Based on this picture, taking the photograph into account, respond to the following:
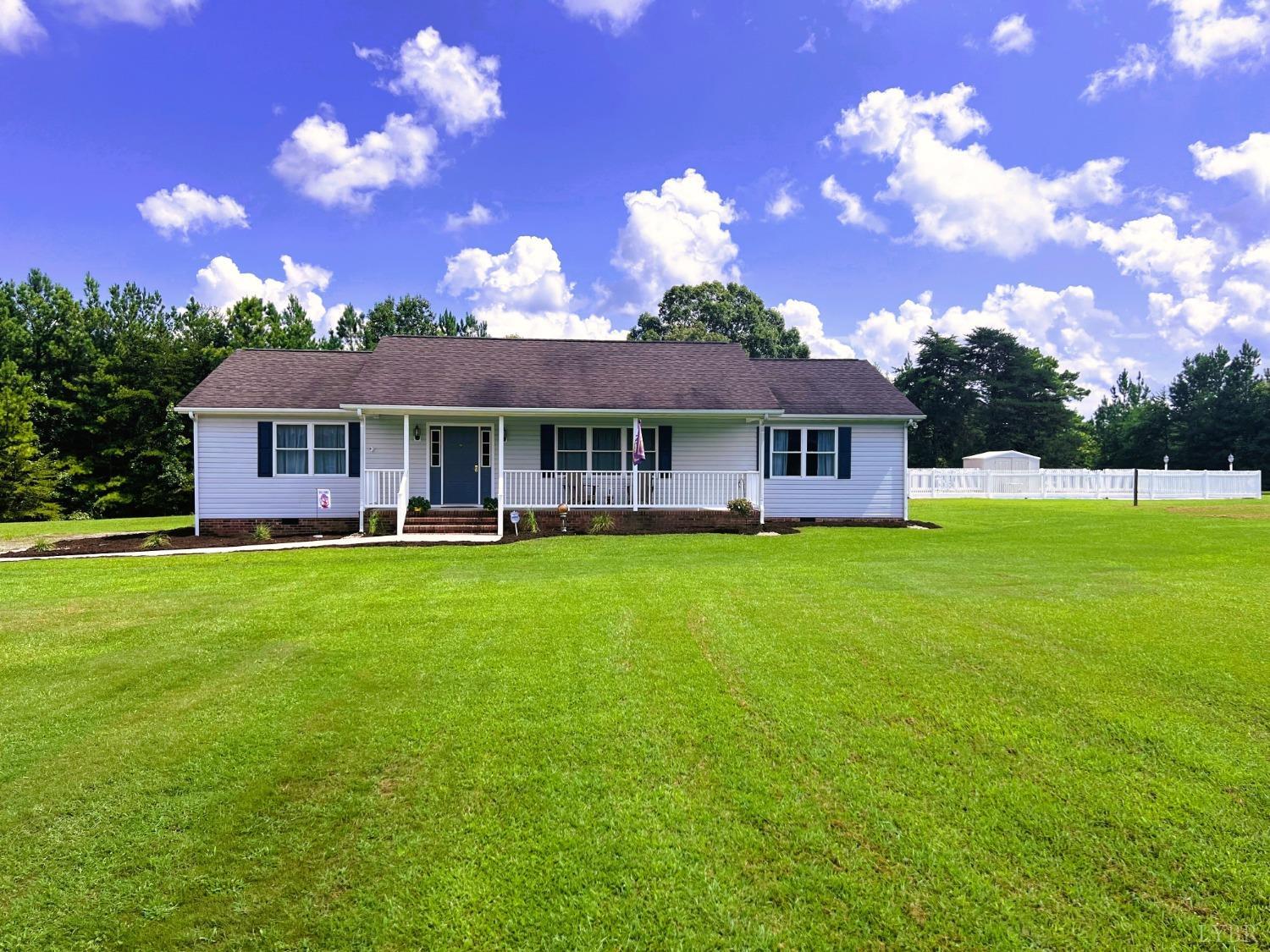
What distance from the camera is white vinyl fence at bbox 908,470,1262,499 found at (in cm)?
2839

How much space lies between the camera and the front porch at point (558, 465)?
1448 centimetres

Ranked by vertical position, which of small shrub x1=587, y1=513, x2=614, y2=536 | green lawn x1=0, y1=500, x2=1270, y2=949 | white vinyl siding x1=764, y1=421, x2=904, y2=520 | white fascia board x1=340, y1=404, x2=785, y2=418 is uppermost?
white fascia board x1=340, y1=404, x2=785, y2=418

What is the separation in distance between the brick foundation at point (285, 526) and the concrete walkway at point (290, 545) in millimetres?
1106

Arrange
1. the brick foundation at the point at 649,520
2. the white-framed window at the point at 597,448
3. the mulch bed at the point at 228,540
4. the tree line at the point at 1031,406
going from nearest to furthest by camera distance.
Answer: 1. the mulch bed at the point at 228,540
2. the brick foundation at the point at 649,520
3. the white-framed window at the point at 597,448
4. the tree line at the point at 1031,406

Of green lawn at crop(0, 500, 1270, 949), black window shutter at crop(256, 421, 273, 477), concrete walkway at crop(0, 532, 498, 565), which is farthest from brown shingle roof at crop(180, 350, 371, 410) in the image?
green lawn at crop(0, 500, 1270, 949)

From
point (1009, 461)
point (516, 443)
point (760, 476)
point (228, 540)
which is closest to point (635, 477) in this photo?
point (760, 476)

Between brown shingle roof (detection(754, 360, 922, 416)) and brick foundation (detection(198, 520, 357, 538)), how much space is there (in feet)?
35.7

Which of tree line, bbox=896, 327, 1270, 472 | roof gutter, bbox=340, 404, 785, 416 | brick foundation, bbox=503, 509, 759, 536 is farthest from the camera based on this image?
tree line, bbox=896, 327, 1270, 472

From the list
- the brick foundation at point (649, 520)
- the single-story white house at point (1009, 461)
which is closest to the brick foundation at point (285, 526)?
the brick foundation at point (649, 520)

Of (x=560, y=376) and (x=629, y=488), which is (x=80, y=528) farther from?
(x=629, y=488)

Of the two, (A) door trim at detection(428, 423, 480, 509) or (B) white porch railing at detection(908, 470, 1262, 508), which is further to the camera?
(B) white porch railing at detection(908, 470, 1262, 508)

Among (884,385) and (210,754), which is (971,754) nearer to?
(210,754)

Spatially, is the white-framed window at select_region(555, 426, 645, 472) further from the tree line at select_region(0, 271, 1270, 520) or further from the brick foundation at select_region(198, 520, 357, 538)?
the tree line at select_region(0, 271, 1270, 520)

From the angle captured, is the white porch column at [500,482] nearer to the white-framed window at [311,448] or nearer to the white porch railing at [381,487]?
the white porch railing at [381,487]
